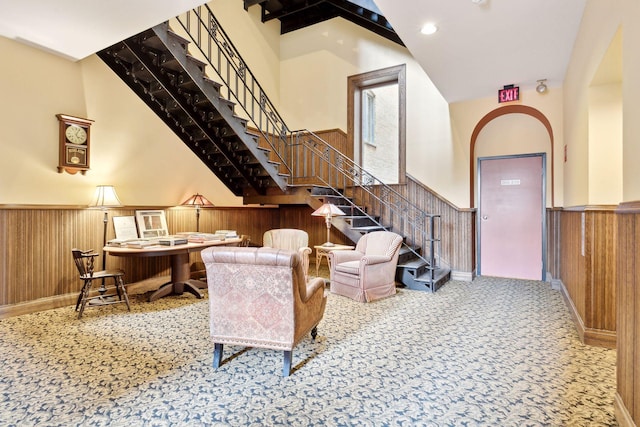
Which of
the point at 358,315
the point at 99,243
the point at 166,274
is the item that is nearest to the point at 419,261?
the point at 358,315

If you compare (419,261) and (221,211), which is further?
(221,211)

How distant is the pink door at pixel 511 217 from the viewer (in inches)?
209

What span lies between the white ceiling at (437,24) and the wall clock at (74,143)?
0.73m

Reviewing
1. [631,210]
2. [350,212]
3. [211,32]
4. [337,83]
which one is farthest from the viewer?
[337,83]

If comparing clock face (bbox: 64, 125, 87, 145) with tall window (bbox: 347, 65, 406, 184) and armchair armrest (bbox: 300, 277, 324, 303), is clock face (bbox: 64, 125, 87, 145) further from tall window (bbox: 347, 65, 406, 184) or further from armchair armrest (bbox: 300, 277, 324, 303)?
tall window (bbox: 347, 65, 406, 184)

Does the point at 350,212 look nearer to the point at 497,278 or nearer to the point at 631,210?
the point at 497,278

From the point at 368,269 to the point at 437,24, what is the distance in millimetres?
2769

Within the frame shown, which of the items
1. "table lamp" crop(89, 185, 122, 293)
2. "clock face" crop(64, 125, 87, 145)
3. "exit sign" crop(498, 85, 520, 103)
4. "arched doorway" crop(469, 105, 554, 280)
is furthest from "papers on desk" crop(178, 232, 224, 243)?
"exit sign" crop(498, 85, 520, 103)

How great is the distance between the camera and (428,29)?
3.38m

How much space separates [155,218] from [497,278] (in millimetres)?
5434

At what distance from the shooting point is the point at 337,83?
6.81 m

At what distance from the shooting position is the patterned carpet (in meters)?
1.91

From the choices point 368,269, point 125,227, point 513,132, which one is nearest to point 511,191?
point 513,132

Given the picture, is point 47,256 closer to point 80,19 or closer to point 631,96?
point 80,19
